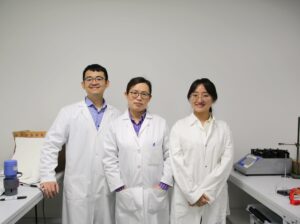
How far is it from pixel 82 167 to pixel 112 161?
268mm

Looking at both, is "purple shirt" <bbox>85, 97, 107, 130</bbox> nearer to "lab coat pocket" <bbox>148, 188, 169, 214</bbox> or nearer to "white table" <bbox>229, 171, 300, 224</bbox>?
"lab coat pocket" <bbox>148, 188, 169, 214</bbox>

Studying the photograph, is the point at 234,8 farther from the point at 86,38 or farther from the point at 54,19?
the point at 54,19

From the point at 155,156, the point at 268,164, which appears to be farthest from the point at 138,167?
the point at 268,164

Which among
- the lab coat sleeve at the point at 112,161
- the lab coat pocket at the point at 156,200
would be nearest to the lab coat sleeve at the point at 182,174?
the lab coat pocket at the point at 156,200

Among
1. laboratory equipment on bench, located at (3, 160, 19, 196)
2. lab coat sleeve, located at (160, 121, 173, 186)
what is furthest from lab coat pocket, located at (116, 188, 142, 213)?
laboratory equipment on bench, located at (3, 160, 19, 196)

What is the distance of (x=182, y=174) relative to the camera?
1.67 meters

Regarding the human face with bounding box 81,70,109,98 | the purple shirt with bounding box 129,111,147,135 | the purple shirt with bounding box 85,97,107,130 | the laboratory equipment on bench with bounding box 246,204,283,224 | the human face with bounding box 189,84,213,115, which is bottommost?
the laboratory equipment on bench with bounding box 246,204,283,224

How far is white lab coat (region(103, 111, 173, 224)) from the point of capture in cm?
168

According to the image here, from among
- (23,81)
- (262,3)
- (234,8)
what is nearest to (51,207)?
(23,81)

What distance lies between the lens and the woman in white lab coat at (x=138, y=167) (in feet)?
5.52

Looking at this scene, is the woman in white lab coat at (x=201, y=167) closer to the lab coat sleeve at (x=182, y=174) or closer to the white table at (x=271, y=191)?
the lab coat sleeve at (x=182, y=174)

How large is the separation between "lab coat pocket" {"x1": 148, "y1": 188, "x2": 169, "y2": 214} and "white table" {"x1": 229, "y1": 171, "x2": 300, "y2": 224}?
61cm

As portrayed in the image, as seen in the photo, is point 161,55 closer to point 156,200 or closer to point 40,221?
point 156,200

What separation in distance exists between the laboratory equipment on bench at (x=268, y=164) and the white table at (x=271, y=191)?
49mm
